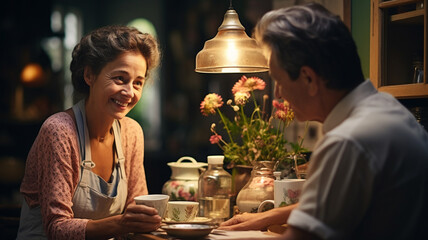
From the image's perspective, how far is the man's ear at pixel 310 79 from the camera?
131 cm

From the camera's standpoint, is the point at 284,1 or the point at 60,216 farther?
the point at 284,1

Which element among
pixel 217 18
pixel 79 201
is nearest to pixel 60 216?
pixel 79 201

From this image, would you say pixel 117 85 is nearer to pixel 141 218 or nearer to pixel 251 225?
pixel 141 218

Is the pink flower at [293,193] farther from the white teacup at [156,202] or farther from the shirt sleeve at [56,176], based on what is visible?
the shirt sleeve at [56,176]

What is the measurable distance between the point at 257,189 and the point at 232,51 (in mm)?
615

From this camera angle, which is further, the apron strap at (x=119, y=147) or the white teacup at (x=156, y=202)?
the apron strap at (x=119, y=147)

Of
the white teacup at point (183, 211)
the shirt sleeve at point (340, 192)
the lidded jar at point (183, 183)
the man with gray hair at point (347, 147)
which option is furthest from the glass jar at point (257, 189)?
the shirt sleeve at point (340, 192)

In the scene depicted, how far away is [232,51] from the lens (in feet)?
7.48

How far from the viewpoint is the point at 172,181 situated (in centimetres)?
239

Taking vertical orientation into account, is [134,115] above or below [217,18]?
below

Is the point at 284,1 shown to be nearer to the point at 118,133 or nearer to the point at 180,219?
the point at 118,133

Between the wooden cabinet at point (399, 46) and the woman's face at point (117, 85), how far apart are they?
1.02m

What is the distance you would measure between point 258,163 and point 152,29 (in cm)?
480

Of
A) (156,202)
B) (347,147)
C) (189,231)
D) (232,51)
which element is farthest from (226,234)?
(232,51)
